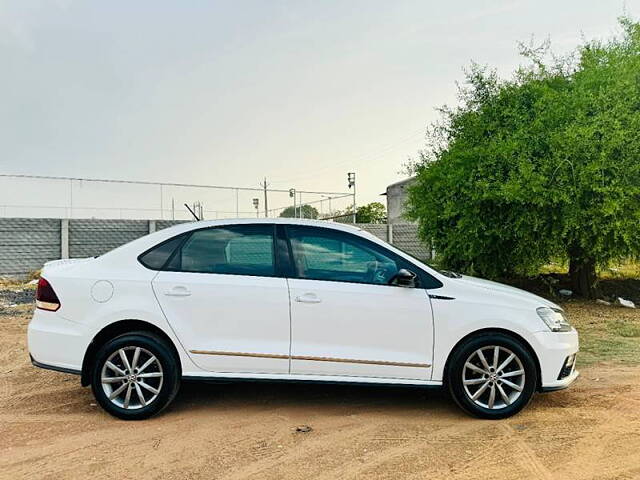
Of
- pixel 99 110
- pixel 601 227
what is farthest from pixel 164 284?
pixel 99 110

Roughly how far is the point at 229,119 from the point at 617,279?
12.6 m

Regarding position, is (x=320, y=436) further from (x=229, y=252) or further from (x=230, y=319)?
(x=229, y=252)

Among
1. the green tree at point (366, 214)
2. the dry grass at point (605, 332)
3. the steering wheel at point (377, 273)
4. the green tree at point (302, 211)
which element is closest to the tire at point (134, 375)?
the steering wheel at point (377, 273)

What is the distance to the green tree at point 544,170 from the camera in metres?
8.60

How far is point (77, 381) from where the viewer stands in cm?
519

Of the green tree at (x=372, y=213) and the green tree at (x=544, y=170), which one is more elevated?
the green tree at (x=372, y=213)

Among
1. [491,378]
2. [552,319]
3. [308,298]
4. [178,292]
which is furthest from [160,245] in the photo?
[552,319]

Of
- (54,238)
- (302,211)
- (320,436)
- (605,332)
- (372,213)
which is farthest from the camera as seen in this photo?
(372,213)

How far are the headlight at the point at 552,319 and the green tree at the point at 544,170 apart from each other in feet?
15.7

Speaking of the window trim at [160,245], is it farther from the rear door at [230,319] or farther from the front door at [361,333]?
the front door at [361,333]

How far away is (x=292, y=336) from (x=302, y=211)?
25254 millimetres

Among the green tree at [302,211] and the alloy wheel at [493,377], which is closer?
the alloy wheel at [493,377]

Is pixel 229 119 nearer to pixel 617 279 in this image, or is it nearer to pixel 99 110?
pixel 99 110

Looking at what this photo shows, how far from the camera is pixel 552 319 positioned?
13.5ft
